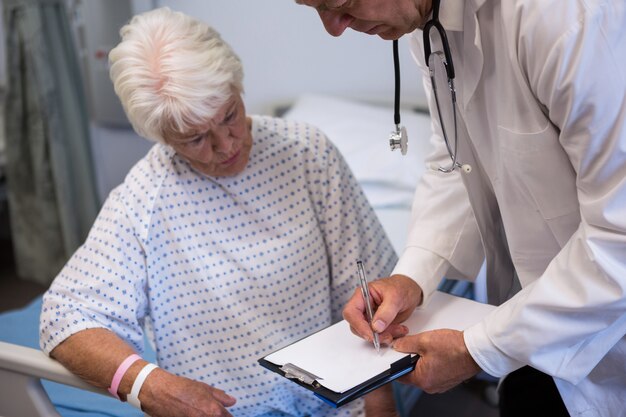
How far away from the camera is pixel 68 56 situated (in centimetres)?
355

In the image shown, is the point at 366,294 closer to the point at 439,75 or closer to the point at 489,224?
the point at 489,224

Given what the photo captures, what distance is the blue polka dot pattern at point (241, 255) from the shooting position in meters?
1.62

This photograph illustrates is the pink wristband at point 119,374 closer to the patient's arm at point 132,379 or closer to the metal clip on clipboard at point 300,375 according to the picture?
the patient's arm at point 132,379

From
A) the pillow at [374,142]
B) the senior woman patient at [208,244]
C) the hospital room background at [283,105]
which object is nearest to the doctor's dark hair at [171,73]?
the senior woman patient at [208,244]

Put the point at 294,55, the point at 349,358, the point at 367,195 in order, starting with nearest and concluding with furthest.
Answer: the point at 349,358 → the point at 367,195 → the point at 294,55

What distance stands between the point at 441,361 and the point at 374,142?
170 centimetres

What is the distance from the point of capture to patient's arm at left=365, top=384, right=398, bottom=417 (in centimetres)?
158

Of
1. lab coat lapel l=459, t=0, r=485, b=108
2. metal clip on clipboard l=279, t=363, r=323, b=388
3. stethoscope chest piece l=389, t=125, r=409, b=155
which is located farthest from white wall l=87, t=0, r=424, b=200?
metal clip on clipboard l=279, t=363, r=323, b=388

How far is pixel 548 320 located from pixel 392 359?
282mm

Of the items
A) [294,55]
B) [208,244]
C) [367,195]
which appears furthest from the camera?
[294,55]

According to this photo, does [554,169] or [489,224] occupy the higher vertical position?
[554,169]

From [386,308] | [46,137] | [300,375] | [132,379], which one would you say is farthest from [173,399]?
[46,137]

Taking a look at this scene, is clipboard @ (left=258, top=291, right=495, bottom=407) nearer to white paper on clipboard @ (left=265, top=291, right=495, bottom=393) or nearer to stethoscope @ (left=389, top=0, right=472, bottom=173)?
white paper on clipboard @ (left=265, top=291, right=495, bottom=393)

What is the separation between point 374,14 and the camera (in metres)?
1.12
